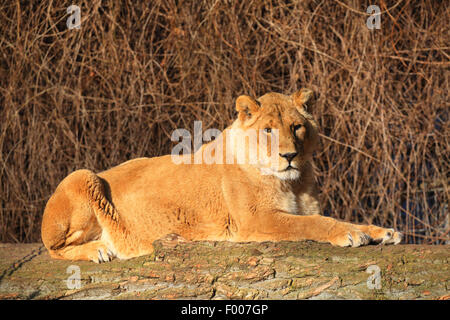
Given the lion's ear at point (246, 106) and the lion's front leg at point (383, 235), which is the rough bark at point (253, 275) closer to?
the lion's front leg at point (383, 235)

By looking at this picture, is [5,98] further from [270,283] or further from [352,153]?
[270,283]

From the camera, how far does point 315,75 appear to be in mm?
6172

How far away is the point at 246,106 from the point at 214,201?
74 cm

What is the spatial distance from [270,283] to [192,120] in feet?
10.8

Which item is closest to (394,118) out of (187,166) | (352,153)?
(352,153)

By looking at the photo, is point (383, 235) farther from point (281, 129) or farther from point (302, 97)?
point (302, 97)

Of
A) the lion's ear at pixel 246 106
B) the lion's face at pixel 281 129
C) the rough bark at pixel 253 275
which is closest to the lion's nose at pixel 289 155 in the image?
the lion's face at pixel 281 129

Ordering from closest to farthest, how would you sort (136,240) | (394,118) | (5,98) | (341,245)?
(341,245), (136,240), (394,118), (5,98)

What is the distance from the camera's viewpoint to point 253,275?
3.38 metres

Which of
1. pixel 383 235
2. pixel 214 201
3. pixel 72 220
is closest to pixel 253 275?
pixel 214 201

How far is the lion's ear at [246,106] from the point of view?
156 inches

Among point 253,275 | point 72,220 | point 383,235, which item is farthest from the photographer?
point 72,220

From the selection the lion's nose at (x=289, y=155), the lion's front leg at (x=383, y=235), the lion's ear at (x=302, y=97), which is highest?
the lion's ear at (x=302, y=97)

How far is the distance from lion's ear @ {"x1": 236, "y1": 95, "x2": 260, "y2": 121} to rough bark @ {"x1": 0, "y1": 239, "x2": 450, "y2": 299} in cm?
96
